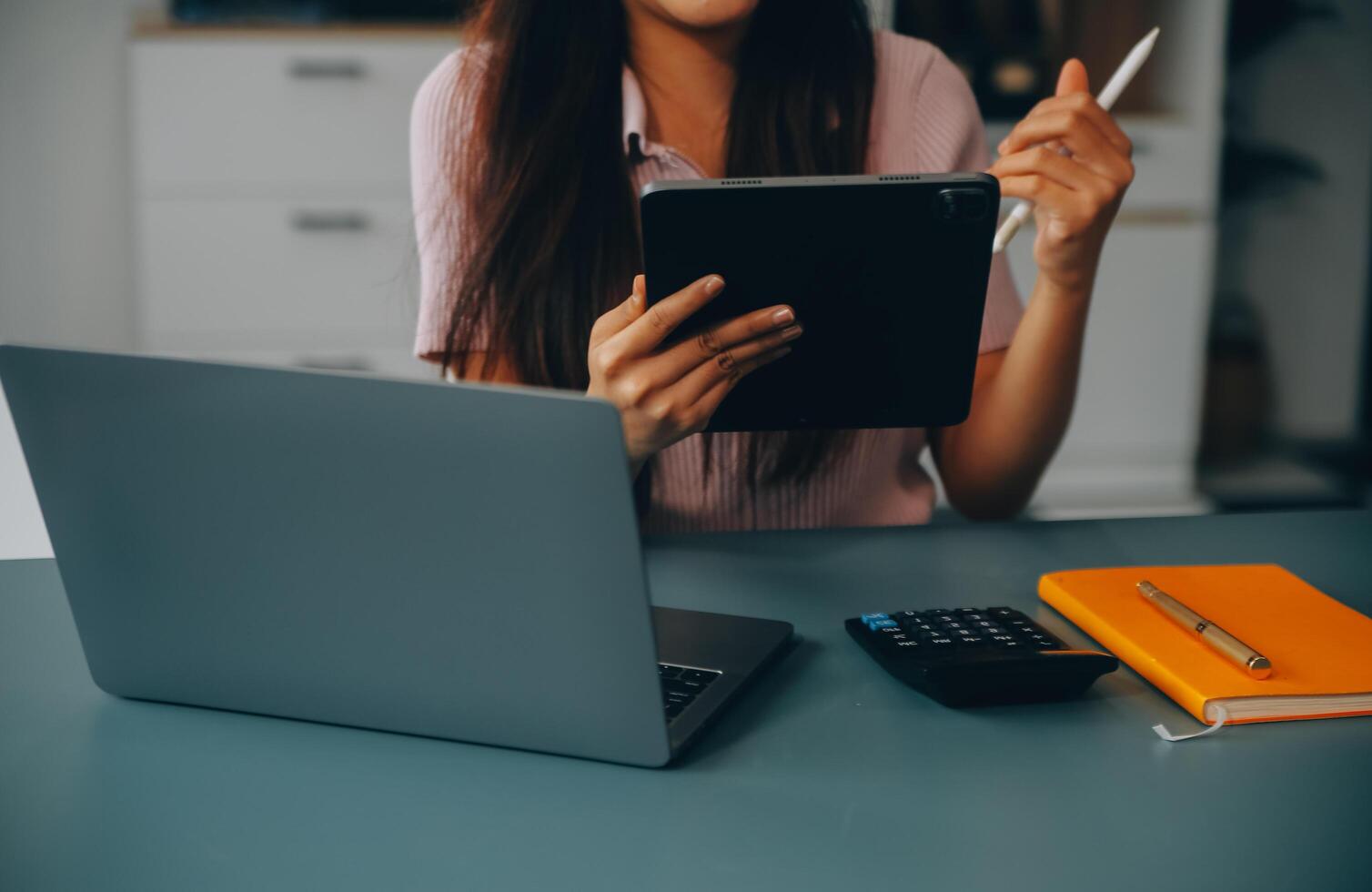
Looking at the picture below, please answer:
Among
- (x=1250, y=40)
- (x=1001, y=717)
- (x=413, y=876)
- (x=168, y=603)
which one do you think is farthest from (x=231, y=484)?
(x=1250, y=40)

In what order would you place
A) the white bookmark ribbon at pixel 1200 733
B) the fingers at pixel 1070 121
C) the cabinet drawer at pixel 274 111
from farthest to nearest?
the cabinet drawer at pixel 274 111
the fingers at pixel 1070 121
the white bookmark ribbon at pixel 1200 733

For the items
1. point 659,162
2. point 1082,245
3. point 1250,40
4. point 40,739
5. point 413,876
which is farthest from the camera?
point 1250,40

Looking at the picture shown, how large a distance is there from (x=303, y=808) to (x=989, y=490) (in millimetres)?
748

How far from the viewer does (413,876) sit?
0.49 meters

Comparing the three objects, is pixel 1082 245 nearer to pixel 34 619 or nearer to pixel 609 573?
pixel 609 573

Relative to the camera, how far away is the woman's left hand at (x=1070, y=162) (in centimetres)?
86

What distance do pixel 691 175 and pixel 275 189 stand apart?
154 centimetres

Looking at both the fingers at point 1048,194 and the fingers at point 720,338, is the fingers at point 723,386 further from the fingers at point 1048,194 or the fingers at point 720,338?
the fingers at point 1048,194

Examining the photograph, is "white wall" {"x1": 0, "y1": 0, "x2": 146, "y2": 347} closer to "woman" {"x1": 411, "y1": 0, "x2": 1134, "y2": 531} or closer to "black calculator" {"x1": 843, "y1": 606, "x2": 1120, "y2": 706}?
"woman" {"x1": 411, "y1": 0, "x2": 1134, "y2": 531}

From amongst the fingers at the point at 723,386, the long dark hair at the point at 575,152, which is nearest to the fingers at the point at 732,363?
the fingers at the point at 723,386

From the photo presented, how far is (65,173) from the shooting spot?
2648mm

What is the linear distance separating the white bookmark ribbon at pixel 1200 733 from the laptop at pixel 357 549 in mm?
196

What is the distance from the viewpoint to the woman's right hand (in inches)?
28.9

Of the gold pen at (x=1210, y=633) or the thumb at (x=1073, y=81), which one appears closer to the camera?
the gold pen at (x=1210, y=633)
